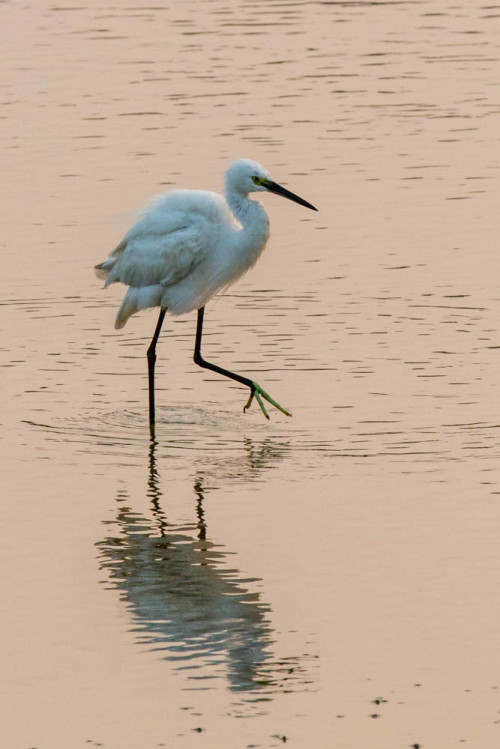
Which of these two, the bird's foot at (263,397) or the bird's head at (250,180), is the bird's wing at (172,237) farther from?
the bird's foot at (263,397)

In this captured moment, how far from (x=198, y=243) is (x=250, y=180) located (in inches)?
21.0

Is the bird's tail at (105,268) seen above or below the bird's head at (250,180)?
below

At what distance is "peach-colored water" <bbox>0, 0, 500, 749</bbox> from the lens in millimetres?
6969

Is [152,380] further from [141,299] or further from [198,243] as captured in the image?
[198,243]

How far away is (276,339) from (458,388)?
75.0 inches

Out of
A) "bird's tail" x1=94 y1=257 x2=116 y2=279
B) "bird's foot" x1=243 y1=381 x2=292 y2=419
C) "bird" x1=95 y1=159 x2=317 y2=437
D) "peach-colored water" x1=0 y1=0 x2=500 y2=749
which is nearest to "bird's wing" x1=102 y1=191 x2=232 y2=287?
"bird" x1=95 y1=159 x2=317 y2=437

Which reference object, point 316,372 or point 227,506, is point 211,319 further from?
point 227,506

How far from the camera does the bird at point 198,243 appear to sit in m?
11.5

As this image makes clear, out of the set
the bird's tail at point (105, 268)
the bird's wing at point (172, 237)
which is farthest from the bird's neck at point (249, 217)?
the bird's tail at point (105, 268)

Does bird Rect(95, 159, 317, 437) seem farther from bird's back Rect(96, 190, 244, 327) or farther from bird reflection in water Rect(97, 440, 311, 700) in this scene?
bird reflection in water Rect(97, 440, 311, 700)

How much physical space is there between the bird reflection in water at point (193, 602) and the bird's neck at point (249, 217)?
231 centimetres

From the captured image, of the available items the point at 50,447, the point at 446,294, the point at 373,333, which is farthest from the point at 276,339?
the point at 50,447

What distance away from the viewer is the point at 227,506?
9.45 meters

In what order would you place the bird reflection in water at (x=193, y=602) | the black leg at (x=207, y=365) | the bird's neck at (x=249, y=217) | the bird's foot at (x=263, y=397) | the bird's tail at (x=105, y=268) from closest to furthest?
1. the bird reflection in water at (x=193, y=602)
2. the bird's foot at (x=263, y=397)
3. the black leg at (x=207, y=365)
4. the bird's neck at (x=249, y=217)
5. the bird's tail at (x=105, y=268)
